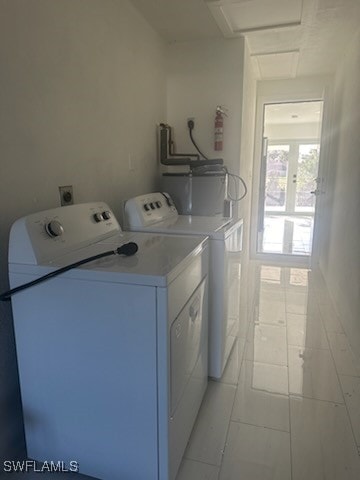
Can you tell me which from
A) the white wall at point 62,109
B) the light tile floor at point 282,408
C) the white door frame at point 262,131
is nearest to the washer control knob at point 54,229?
the white wall at point 62,109

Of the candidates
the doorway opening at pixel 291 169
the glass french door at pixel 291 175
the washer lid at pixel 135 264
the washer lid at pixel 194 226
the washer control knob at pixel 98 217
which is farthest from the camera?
the glass french door at pixel 291 175

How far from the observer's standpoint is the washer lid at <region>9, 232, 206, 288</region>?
105cm

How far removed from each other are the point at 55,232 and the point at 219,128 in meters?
1.84

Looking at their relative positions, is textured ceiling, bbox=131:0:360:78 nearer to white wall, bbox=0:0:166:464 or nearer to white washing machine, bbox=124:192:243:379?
white wall, bbox=0:0:166:464

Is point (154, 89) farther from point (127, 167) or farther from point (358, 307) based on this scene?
point (358, 307)

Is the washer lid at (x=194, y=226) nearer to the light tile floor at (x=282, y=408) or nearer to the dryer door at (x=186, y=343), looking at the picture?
the dryer door at (x=186, y=343)

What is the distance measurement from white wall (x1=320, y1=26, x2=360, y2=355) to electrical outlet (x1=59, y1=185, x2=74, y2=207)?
1.87m

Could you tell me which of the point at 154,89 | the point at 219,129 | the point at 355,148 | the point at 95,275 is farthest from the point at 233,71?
the point at 95,275

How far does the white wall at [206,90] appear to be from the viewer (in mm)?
2627

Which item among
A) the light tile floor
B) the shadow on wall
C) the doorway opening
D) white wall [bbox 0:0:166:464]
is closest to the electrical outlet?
white wall [bbox 0:0:166:464]

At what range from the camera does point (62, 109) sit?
1505 millimetres

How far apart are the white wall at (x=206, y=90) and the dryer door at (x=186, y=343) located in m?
1.58

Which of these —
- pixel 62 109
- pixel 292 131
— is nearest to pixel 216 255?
pixel 62 109

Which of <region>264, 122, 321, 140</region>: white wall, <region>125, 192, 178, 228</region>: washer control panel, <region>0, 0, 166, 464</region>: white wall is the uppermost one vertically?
<region>264, 122, 321, 140</region>: white wall
